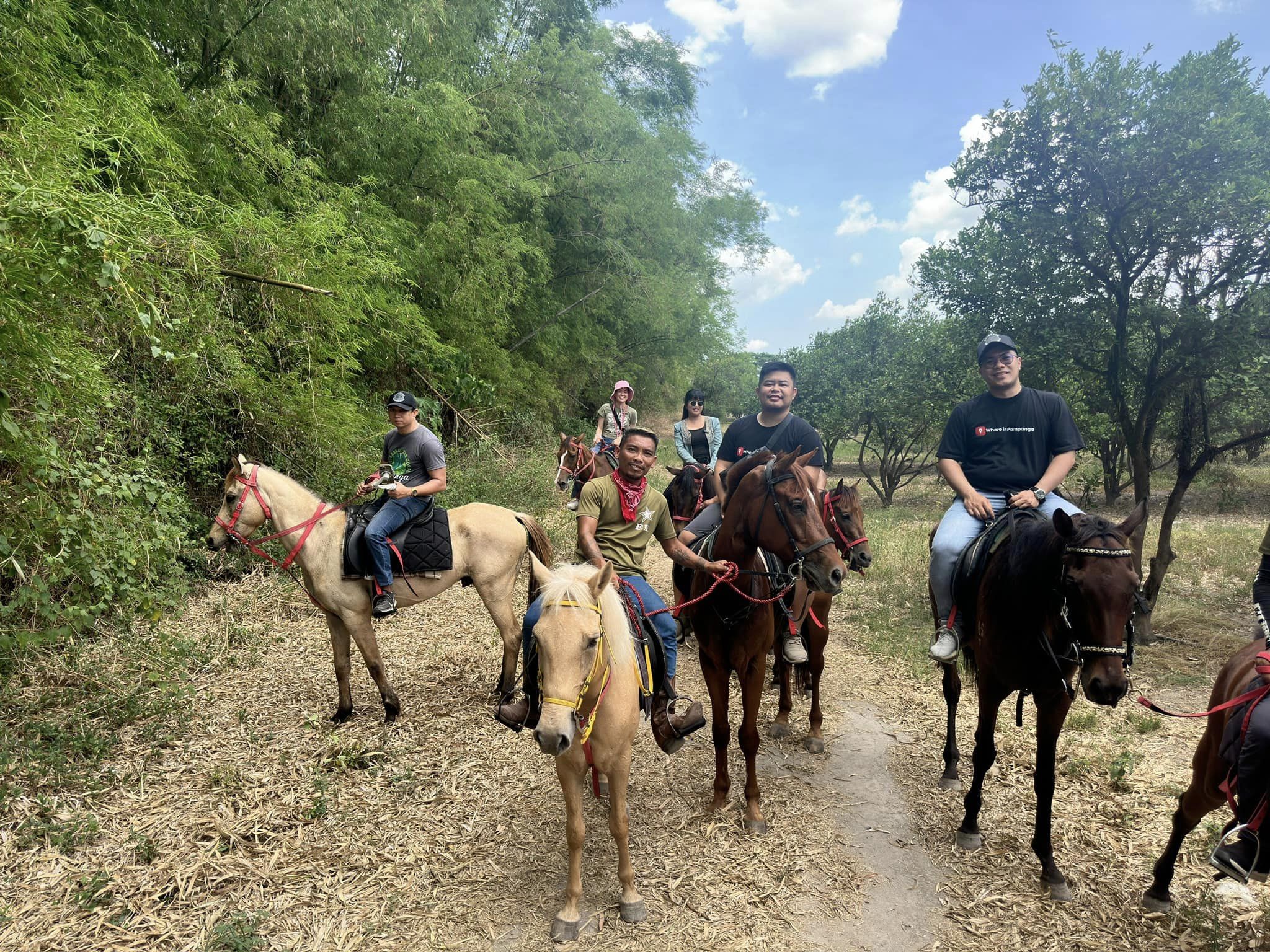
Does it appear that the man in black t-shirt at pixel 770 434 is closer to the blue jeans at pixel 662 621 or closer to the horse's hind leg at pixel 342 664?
the blue jeans at pixel 662 621

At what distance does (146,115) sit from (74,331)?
2565 millimetres

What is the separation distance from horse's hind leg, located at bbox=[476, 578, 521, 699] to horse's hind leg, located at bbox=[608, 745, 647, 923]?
7.15 ft

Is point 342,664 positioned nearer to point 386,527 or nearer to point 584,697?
point 386,527

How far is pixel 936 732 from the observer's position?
452 cm

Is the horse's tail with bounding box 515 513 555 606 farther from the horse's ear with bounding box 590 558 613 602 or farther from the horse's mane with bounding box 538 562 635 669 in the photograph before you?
the horse's ear with bounding box 590 558 613 602

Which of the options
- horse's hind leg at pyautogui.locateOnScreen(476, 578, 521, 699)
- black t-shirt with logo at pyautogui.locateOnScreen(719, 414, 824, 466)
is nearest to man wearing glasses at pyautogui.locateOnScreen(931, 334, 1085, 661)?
black t-shirt with logo at pyautogui.locateOnScreen(719, 414, 824, 466)

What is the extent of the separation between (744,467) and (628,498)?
720mm

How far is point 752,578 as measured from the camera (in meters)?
3.28

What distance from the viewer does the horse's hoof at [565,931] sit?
2621 mm

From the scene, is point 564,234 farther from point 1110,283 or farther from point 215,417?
point 1110,283

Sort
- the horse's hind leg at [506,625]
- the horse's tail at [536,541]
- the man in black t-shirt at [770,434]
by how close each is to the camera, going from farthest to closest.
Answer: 1. the horse's tail at [536,541]
2. the horse's hind leg at [506,625]
3. the man in black t-shirt at [770,434]

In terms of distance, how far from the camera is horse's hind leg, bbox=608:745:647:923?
2.67 metres

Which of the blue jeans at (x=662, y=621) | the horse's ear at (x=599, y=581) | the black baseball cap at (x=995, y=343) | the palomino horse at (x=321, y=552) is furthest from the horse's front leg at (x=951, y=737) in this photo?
the palomino horse at (x=321, y=552)

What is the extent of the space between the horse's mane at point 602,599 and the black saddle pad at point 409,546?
2281mm
